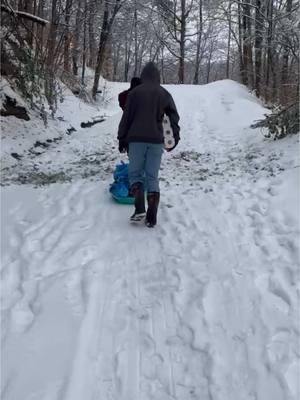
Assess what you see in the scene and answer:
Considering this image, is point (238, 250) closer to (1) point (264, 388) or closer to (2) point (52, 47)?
(1) point (264, 388)

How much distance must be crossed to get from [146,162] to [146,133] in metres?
0.36

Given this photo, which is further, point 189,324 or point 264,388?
point 189,324

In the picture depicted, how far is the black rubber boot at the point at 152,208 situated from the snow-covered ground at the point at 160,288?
0.09m

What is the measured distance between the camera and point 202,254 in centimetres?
441

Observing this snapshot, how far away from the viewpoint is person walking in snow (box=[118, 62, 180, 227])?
4.91m

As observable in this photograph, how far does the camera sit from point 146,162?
5102mm

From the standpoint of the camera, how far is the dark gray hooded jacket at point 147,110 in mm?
4906

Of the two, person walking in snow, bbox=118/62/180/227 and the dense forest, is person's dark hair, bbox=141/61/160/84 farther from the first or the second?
the dense forest

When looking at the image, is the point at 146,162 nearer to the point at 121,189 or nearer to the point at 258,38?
the point at 121,189

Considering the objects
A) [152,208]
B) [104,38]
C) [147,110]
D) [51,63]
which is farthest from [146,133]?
[104,38]

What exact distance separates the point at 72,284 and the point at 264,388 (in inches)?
74.1

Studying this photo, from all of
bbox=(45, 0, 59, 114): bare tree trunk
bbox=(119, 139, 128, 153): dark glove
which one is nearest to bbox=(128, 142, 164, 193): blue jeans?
bbox=(119, 139, 128, 153): dark glove

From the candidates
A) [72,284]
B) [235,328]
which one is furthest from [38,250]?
[235,328]

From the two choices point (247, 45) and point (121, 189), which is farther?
point (247, 45)
